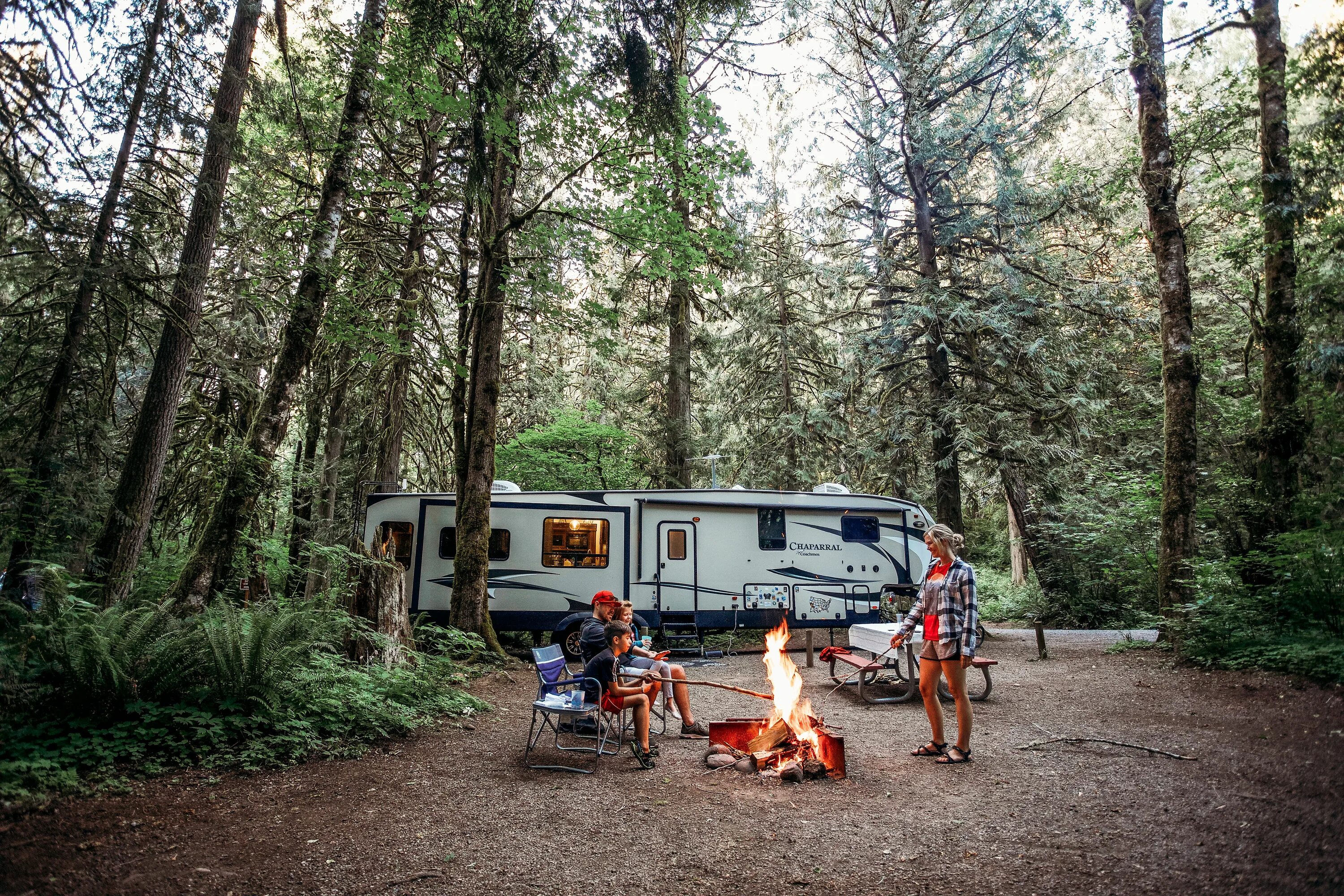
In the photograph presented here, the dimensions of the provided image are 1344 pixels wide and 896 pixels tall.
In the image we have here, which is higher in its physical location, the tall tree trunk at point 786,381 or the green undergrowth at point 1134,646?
the tall tree trunk at point 786,381

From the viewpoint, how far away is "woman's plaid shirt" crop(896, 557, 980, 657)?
486cm

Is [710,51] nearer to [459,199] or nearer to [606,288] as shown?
[606,288]

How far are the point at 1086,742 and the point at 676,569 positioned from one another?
6.49 m

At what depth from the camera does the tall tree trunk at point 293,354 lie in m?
6.79

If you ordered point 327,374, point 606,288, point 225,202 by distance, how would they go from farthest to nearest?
1. point 606,288
2. point 327,374
3. point 225,202

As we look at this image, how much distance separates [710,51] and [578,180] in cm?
846

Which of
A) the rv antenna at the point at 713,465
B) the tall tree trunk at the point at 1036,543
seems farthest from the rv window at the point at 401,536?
the tall tree trunk at the point at 1036,543

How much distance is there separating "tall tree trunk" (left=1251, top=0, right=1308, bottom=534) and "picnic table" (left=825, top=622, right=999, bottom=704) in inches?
156

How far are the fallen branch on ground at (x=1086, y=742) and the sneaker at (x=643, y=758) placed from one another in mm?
2806

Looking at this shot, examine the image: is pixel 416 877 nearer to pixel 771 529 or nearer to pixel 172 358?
pixel 172 358

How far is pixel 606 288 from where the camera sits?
14070 millimetres

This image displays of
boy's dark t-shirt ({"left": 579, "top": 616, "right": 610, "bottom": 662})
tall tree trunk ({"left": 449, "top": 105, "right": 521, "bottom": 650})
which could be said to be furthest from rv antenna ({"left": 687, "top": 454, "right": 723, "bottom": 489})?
boy's dark t-shirt ({"left": 579, "top": 616, "right": 610, "bottom": 662})

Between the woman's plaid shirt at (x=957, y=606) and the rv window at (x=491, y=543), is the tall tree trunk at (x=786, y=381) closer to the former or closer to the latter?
the rv window at (x=491, y=543)

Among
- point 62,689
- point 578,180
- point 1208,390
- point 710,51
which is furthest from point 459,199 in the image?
point 1208,390
